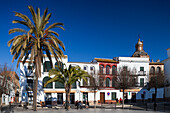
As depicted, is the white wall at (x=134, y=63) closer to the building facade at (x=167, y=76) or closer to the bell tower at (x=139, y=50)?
the building facade at (x=167, y=76)

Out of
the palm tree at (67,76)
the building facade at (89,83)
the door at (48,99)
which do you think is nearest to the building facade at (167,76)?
the building facade at (89,83)

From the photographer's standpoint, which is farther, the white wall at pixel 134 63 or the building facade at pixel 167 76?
the white wall at pixel 134 63

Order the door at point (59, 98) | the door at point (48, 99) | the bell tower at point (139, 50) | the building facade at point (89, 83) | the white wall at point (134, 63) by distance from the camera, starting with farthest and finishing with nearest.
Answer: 1. the bell tower at point (139, 50)
2. the white wall at point (134, 63)
3. the door at point (59, 98)
4. the door at point (48, 99)
5. the building facade at point (89, 83)

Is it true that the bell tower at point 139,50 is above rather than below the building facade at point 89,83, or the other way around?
above

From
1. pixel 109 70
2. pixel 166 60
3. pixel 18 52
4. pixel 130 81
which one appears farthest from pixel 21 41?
pixel 166 60

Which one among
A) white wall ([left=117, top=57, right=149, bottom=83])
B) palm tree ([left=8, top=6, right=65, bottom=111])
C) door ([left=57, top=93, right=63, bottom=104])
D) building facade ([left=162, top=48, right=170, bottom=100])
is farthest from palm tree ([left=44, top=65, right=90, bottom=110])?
building facade ([left=162, top=48, right=170, bottom=100])

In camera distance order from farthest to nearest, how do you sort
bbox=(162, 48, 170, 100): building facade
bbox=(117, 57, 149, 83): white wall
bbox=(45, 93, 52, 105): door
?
1. bbox=(117, 57, 149, 83): white wall
2. bbox=(162, 48, 170, 100): building facade
3. bbox=(45, 93, 52, 105): door

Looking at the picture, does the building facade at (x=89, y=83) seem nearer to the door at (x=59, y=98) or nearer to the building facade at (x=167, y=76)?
the door at (x=59, y=98)

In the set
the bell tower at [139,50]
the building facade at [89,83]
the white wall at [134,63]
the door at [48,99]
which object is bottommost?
the door at [48,99]

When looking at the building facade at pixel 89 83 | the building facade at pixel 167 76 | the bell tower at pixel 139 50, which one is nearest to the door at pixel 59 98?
the building facade at pixel 89 83

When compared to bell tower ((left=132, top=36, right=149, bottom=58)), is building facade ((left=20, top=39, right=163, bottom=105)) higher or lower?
lower

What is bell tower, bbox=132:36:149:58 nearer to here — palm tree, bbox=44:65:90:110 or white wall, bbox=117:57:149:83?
white wall, bbox=117:57:149:83

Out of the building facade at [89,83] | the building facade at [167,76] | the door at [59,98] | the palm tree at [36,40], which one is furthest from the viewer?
the building facade at [167,76]

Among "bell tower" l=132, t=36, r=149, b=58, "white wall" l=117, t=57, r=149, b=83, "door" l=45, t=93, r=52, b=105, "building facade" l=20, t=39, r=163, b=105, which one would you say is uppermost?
"bell tower" l=132, t=36, r=149, b=58
